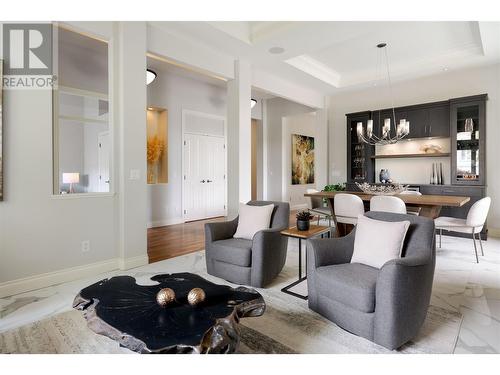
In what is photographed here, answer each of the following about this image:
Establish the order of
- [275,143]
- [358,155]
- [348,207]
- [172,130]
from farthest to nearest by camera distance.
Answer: [275,143], [358,155], [172,130], [348,207]

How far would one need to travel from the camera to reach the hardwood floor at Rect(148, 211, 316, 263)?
4.17 metres

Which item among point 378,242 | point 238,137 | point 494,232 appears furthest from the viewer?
point 494,232

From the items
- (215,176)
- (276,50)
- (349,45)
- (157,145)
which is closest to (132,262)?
(157,145)

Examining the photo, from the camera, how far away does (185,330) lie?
144 cm

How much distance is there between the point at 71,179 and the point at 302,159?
687 cm

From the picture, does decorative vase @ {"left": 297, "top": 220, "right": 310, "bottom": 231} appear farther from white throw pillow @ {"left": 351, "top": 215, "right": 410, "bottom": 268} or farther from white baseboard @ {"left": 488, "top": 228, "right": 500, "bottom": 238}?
white baseboard @ {"left": 488, "top": 228, "right": 500, "bottom": 238}

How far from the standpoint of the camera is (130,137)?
137 inches

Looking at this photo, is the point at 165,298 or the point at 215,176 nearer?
the point at 165,298

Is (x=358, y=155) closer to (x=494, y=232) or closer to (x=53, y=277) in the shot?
(x=494, y=232)

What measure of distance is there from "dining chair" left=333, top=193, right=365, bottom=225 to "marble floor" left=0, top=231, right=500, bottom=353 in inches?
34.3
